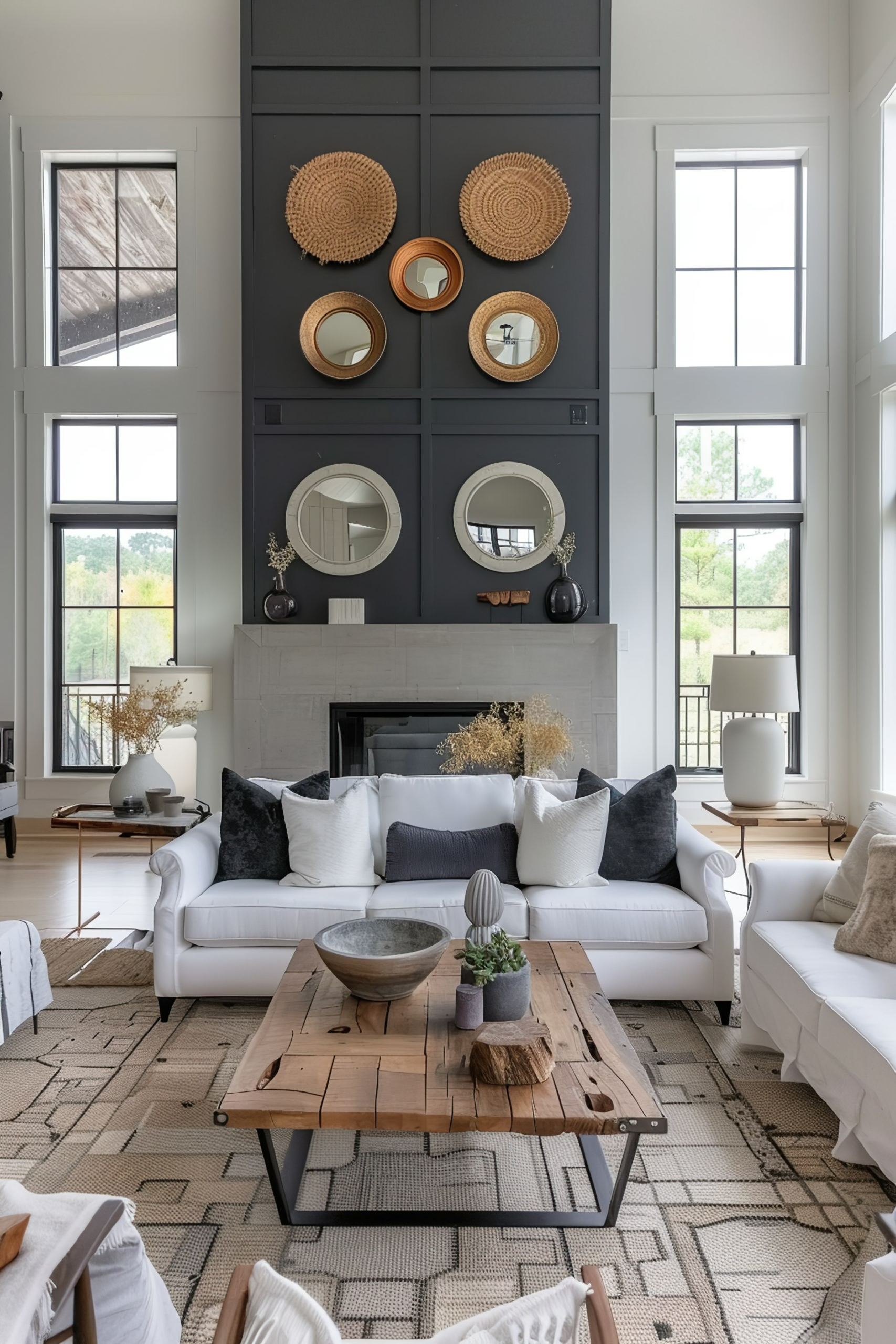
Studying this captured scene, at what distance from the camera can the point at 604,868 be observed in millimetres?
3520

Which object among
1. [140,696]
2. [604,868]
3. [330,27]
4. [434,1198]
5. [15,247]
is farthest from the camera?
[15,247]

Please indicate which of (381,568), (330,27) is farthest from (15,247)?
(381,568)

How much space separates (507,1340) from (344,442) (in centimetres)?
519

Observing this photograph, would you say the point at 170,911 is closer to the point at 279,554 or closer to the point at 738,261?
the point at 279,554

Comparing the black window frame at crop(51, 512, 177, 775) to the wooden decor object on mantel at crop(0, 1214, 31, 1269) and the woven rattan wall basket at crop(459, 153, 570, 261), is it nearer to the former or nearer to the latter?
the woven rattan wall basket at crop(459, 153, 570, 261)

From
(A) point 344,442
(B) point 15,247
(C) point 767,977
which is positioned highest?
(B) point 15,247

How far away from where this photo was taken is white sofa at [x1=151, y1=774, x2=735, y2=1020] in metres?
3.17

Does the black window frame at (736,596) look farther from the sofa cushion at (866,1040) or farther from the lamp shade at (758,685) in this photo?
the sofa cushion at (866,1040)

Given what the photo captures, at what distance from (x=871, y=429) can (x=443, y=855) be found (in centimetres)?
430

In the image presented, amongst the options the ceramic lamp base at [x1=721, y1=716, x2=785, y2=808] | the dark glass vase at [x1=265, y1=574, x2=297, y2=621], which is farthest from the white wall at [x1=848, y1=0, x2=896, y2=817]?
the dark glass vase at [x1=265, y1=574, x2=297, y2=621]

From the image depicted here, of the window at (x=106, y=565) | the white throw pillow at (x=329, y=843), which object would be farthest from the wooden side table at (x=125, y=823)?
the window at (x=106, y=565)

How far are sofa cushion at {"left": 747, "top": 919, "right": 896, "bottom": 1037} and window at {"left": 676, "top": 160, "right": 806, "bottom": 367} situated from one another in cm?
463

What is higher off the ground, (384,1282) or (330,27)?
(330,27)

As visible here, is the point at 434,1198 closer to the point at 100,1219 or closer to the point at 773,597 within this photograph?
the point at 100,1219
